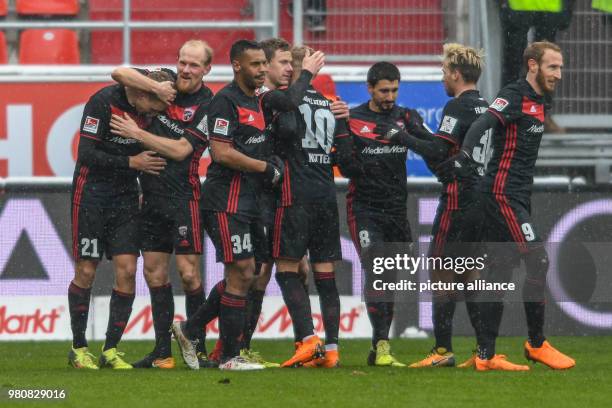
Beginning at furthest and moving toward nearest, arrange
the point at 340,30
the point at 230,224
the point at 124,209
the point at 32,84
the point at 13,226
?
1. the point at 340,30
2. the point at 32,84
3. the point at 13,226
4. the point at 124,209
5. the point at 230,224

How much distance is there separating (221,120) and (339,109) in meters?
1.08

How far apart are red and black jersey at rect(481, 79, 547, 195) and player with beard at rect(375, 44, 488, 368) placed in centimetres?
30

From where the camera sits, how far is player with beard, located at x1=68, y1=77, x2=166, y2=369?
354 inches

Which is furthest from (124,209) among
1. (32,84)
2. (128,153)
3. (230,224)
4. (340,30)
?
(340,30)

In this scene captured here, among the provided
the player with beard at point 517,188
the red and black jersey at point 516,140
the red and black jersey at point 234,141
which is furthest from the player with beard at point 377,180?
the red and black jersey at point 234,141

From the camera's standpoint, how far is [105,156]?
8.93 meters

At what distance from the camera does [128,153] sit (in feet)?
30.1

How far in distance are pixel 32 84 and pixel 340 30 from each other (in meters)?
3.09

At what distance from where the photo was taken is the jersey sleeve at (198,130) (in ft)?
28.8

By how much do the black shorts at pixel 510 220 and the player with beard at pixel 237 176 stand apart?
1349mm

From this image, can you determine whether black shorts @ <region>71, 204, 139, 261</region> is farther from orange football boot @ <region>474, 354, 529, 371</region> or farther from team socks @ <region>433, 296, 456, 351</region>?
orange football boot @ <region>474, 354, 529, 371</region>

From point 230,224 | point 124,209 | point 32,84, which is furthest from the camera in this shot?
point 32,84

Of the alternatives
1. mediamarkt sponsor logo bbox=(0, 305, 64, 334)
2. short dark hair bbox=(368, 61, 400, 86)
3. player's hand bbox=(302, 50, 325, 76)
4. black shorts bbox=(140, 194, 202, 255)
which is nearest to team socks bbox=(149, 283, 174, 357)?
black shorts bbox=(140, 194, 202, 255)

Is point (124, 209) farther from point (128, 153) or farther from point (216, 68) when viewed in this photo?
point (216, 68)
